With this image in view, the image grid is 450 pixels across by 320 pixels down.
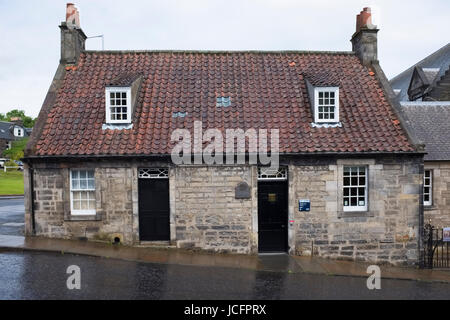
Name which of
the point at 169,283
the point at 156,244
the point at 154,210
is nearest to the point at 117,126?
the point at 154,210

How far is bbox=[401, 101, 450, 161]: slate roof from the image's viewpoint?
15266mm

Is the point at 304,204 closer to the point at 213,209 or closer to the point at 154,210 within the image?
the point at 213,209

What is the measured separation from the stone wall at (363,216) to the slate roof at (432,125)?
466cm

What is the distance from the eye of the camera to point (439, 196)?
604 inches

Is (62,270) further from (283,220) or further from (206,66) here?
(206,66)

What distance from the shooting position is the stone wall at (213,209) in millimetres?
11117

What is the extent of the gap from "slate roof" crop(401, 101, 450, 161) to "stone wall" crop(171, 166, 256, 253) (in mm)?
8917

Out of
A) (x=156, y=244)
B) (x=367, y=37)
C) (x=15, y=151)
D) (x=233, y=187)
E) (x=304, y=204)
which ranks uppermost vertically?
(x=367, y=37)

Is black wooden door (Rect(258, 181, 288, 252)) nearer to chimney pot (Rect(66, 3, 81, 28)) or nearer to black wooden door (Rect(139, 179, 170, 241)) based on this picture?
black wooden door (Rect(139, 179, 170, 241))

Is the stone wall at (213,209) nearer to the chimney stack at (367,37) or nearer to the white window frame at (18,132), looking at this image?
the chimney stack at (367,37)

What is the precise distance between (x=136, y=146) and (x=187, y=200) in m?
2.50

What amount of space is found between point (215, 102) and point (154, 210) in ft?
15.2

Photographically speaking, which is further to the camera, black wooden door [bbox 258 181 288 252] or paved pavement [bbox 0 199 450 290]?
black wooden door [bbox 258 181 288 252]

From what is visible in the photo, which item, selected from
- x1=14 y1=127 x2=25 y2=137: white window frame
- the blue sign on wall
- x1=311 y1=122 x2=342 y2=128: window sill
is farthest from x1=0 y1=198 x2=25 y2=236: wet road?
x1=14 y1=127 x2=25 y2=137: white window frame
